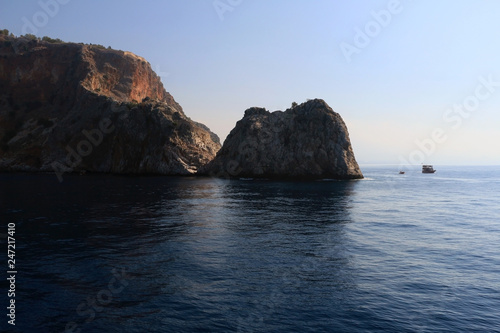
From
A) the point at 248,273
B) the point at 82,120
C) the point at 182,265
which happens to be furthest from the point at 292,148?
the point at 248,273

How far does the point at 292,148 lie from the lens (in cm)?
11731

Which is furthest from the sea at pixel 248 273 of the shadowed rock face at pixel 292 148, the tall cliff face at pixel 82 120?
the tall cliff face at pixel 82 120

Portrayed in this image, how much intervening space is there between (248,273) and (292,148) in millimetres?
97843

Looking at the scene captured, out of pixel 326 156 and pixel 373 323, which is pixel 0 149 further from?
pixel 373 323

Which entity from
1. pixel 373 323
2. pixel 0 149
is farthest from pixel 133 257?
pixel 0 149

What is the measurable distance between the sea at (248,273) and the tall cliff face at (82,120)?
300ft

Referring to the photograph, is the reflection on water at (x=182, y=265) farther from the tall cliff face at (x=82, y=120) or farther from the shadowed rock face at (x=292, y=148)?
the tall cliff face at (x=82, y=120)

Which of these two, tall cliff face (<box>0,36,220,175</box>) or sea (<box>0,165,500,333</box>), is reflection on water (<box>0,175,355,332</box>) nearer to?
sea (<box>0,165,500,333</box>)

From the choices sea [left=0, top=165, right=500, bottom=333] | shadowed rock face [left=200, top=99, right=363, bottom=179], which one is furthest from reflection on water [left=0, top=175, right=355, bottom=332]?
shadowed rock face [left=200, top=99, right=363, bottom=179]

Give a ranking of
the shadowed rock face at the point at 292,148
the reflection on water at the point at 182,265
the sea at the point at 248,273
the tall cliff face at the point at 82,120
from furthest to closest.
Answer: the tall cliff face at the point at 82,120 → the shadowed rock face at the point at 292,148 → the reflection on water at the point at 182,265 → the sea at the point at 248,273

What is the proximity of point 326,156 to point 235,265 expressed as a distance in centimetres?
9384

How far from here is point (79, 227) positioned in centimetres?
3503

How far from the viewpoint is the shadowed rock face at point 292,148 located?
113 metres

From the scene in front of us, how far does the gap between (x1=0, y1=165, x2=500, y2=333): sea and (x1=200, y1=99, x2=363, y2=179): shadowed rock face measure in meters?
69.7
